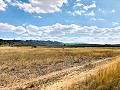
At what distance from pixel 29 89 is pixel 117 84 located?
23.4 ft

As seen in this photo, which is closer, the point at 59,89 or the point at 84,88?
the point at 84,88

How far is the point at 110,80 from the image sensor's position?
12828 mm

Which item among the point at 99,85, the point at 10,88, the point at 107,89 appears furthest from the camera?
the point at 10,88

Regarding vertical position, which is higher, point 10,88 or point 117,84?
point 117,84

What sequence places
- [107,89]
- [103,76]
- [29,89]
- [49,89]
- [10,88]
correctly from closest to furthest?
[107,89] < [103,76] < [49,89] < [29,89] < [10,88]

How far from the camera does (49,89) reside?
16141mm

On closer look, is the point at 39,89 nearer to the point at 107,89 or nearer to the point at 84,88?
the point at 84,88

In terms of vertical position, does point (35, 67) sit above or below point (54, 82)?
below

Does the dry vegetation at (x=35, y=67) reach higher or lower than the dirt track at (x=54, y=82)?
lower

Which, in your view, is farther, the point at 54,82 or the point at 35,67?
the point at 35,67

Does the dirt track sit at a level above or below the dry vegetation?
above

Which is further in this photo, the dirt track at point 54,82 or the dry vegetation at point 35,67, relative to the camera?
the dirt track at point 54,82

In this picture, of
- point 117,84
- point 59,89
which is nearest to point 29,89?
point 59,89

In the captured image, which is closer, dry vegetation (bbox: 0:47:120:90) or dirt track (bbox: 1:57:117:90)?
dry vegetation (bbox: 0:47:120:90)
